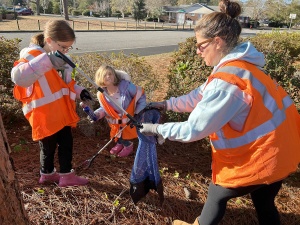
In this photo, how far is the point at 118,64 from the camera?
14.9ft

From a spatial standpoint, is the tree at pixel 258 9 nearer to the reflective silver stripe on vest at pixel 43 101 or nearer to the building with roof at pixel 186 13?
the building with roof at pixel 186 13

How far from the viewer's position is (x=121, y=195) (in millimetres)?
3021

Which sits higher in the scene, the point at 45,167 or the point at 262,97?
A: the point at 262,97

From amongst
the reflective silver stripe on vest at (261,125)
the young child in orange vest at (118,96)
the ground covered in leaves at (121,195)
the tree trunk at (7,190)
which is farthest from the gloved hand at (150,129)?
the young child in orange vest at (118,96)

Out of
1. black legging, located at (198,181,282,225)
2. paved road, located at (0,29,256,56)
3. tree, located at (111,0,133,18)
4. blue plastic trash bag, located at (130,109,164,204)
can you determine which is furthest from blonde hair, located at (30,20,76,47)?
tree, located at (111,0,133,18)

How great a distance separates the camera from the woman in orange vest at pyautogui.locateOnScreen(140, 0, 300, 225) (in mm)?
1718

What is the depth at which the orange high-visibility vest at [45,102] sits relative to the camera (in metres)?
2.58

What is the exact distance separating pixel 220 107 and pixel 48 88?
63.0 inches

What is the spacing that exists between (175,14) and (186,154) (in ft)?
217

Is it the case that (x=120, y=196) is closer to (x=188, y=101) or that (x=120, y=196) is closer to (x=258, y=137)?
(x=188, y=101)

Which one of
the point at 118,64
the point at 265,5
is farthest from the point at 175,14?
the point at 118,64

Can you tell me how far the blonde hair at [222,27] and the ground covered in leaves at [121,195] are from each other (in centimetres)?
178

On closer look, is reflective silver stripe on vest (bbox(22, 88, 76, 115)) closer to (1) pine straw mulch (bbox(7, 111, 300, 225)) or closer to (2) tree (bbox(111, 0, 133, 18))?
(1) pine straw mulch (bbox(7, 111, 300, 225))

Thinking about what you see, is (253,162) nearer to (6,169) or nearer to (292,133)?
(292,133)
